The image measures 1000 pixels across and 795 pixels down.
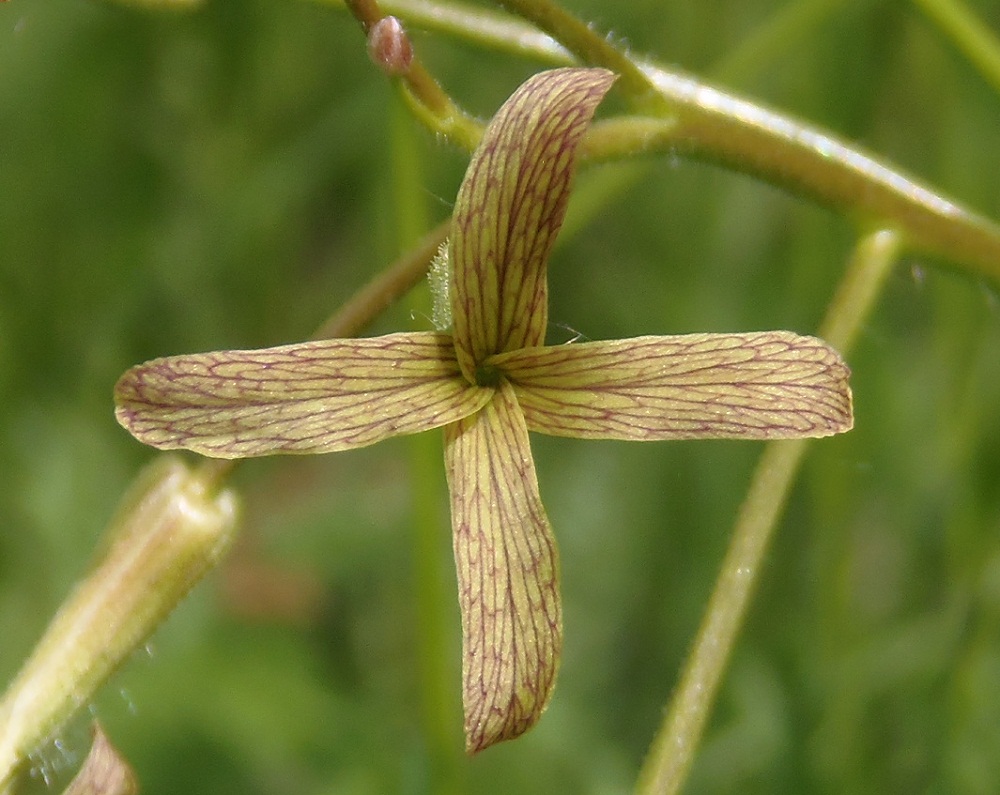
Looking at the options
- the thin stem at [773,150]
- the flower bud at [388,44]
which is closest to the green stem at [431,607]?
the thin stem at [773,150]

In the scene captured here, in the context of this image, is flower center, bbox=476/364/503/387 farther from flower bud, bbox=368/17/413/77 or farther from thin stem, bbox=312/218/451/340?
flower bud, bbox=368/17/413/77

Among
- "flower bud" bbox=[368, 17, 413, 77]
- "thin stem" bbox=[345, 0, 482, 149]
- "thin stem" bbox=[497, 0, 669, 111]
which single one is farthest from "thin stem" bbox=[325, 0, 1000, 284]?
"flower bud" bbox=[368, 17, 413, 77]

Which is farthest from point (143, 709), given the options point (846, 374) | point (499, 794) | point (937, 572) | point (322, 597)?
point (846, 374)

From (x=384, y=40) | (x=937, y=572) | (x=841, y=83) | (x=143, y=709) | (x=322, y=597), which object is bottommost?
(x=322, y=597)

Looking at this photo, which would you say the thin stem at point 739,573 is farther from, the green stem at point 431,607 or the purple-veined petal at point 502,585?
the green stem at point 431,607

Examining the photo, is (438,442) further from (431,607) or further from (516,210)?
(516,210)

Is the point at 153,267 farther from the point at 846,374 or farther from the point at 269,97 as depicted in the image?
the point at 846,374

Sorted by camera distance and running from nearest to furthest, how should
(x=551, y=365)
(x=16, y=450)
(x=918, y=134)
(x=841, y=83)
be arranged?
(x=551, y=365) < (x=841, y=83) < (x=16, y=450) < (x=918, y=134)
